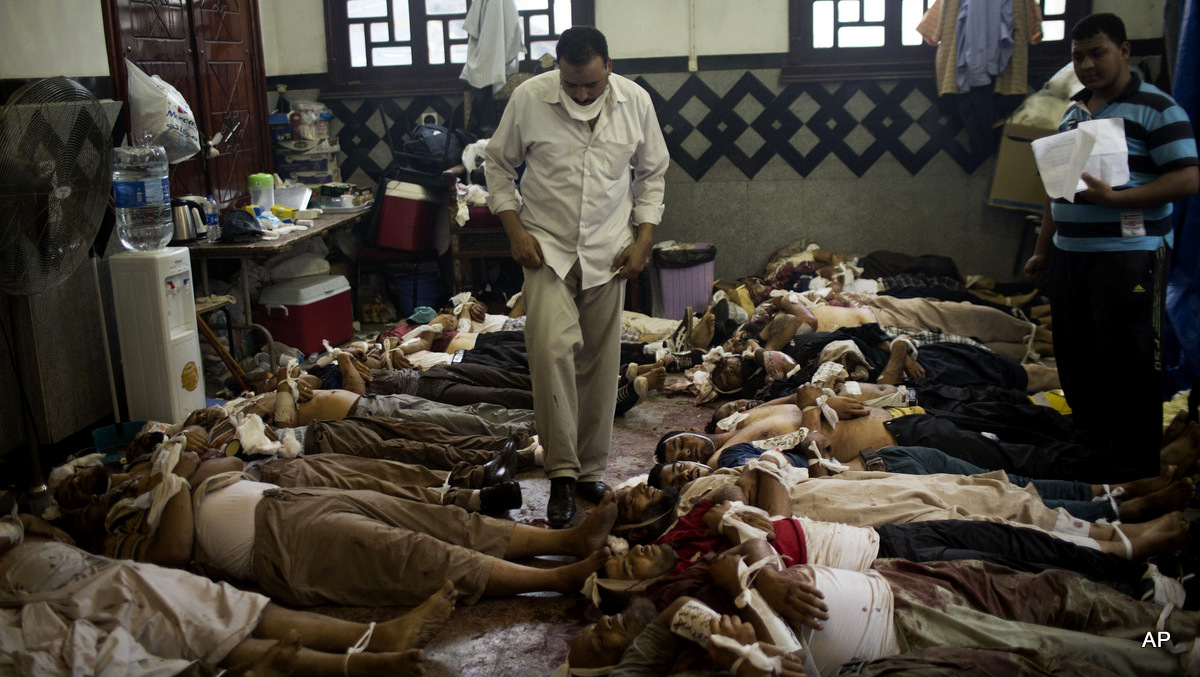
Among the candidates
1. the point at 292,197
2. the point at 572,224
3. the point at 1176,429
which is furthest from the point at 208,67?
the point at 1176,429

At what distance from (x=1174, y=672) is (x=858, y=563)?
720mm

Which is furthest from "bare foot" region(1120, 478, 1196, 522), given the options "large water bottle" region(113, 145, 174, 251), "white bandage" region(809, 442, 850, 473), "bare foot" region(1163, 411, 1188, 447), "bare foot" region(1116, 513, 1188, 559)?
"large water bottle" region(113, 145, 174, 251)

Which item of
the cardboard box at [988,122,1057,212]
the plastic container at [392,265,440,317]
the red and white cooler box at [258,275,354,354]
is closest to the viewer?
the red and white cooler box at [258,275,354,354]

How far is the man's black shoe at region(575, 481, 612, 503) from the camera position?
139 inches

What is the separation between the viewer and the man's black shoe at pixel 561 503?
129 inches

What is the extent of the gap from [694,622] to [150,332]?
10.5 ft

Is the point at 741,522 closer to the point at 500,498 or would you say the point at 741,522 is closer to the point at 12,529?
the point at 500,498

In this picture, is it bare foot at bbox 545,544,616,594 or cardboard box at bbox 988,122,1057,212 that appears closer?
bare foot at bbox 545,544,616,594

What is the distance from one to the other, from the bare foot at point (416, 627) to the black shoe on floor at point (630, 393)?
2.25 m

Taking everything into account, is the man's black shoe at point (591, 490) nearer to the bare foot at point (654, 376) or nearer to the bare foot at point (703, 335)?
the bare foot at point (654, 376)

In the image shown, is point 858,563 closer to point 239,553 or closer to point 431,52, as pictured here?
point 239,553

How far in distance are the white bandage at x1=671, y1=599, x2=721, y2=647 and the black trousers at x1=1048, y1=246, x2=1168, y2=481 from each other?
197cm

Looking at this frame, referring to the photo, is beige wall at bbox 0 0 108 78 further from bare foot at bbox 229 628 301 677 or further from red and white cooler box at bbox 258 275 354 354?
bare foot at bbox 229 628 301 677

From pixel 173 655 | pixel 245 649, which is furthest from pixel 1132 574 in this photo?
pixel 173 655
